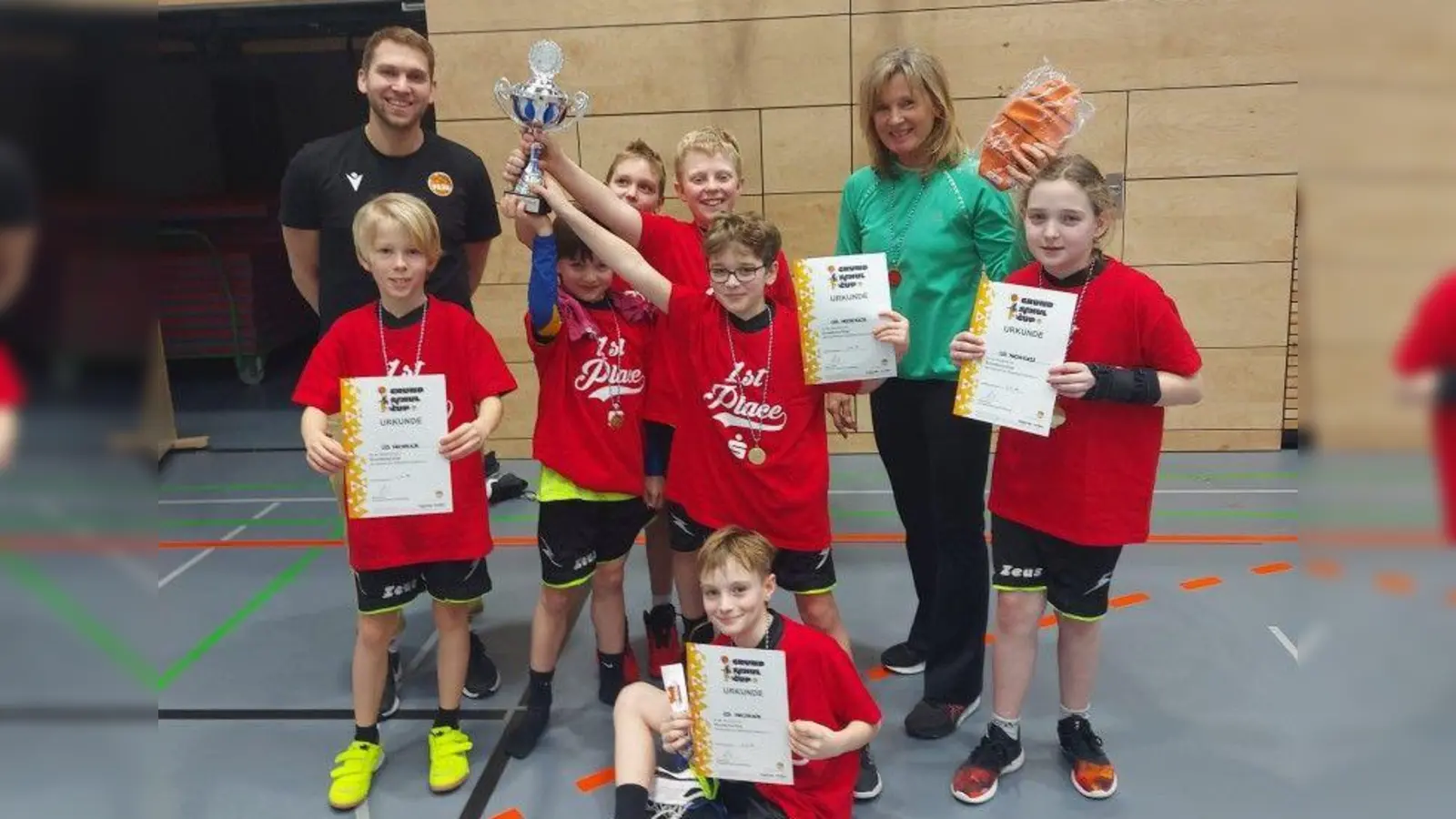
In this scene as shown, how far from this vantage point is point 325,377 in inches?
105

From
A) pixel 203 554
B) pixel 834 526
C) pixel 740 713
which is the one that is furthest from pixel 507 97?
pixel 203 554

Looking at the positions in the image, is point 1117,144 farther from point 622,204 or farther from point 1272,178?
point 622,204

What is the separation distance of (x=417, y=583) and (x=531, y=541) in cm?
190

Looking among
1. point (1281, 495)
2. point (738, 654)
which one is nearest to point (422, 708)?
point (738, 654)

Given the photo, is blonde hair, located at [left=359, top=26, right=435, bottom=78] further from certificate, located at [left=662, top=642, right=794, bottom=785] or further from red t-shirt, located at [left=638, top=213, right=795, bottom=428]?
certificate, located at [left=662, top=642, right=794, bottom=785]

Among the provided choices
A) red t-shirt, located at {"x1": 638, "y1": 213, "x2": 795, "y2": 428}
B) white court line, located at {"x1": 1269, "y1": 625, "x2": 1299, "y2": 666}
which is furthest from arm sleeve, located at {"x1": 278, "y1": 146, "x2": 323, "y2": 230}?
white court line, located at {"x1": 1269, "y1": 625, "x2": 1299, "y2": 666}

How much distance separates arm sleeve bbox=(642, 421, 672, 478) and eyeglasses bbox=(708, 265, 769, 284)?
2.12ft

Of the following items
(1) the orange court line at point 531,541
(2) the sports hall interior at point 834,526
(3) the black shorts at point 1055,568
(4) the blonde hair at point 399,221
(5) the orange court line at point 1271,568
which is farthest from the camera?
(1) the orange court line at point 531,541

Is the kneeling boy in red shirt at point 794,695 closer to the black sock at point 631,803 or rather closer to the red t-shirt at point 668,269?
the black sock at point 631,803

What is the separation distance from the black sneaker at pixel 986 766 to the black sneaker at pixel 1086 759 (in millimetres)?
142

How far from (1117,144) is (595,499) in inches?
160

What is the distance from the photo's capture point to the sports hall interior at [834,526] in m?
0.88

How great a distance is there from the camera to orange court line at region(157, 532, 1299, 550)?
4.38m

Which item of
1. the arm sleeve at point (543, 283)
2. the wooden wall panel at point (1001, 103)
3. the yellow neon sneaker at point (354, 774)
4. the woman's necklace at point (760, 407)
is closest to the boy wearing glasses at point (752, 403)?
the woman's necklace at point (760, 407)
